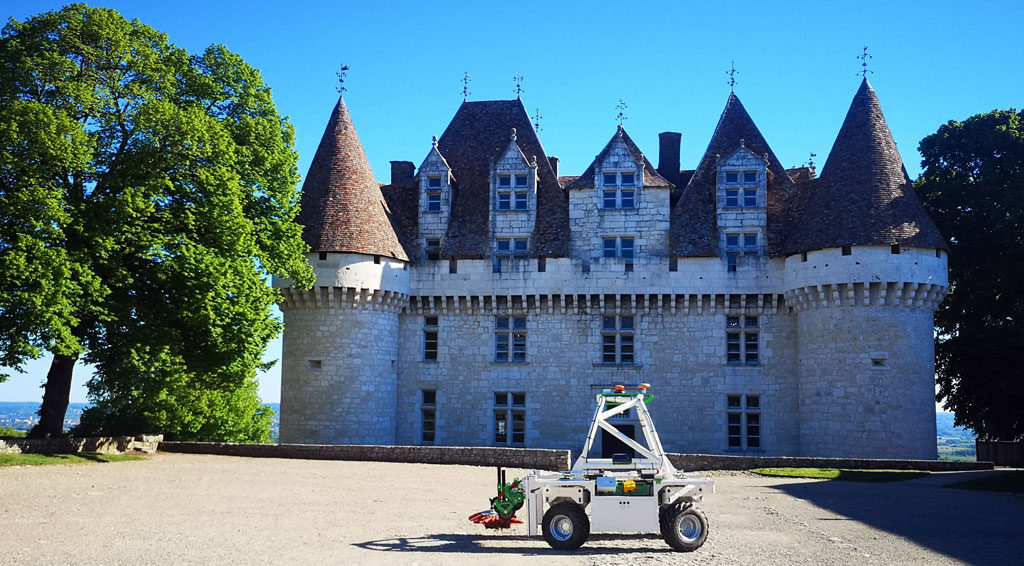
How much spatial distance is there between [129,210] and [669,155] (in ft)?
64.0

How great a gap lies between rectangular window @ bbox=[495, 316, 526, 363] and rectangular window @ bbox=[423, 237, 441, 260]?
3.10 m

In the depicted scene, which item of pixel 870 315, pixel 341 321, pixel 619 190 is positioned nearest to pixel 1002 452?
pixel 870 315

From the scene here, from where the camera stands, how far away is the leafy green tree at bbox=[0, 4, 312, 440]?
19.4 m

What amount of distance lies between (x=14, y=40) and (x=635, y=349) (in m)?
19.3

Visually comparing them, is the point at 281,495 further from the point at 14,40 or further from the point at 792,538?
the point at 14,40

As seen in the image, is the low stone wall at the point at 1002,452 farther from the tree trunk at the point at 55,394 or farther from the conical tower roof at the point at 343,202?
the tree trunk at the point at 55,394

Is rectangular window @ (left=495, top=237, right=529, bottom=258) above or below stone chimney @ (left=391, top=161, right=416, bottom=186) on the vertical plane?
below

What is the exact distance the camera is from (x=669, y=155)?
109 ft

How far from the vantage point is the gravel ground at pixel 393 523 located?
34.3 ft

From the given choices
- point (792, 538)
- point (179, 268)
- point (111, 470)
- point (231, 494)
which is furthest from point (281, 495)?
point (792, 538)

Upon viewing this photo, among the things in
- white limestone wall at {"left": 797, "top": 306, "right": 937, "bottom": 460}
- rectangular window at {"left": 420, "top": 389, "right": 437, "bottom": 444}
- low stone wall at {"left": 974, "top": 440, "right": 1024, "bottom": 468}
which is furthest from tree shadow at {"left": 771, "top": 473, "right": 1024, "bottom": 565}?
rectangular window at {"left": 420, "top": 389, "right": 437, "bottom": 444}

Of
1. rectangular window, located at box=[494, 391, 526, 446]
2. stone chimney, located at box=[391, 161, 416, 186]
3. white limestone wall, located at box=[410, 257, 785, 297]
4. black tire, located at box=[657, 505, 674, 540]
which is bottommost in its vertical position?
black tire, located at box=[657, 505, 674, 540]

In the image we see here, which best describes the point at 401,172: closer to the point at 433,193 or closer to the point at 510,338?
the point at 433,193

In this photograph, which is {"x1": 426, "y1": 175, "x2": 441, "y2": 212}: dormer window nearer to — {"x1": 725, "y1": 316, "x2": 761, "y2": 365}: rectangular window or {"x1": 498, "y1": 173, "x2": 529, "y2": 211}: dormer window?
{"x1": 498, "y1": 173, "x2": 529, "y2": 211}: dormer window
